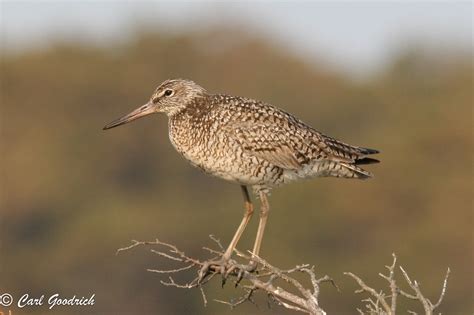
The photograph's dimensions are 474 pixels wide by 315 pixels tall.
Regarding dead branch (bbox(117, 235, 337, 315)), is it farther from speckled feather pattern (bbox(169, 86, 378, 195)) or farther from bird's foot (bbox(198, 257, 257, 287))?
speckled feather pattern (bbox(169, 86, 378, 195))

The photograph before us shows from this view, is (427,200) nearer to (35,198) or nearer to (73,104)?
(35,198)

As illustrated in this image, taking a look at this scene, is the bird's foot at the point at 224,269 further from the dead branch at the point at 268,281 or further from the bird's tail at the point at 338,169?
the bird's tail at the point at 338,169

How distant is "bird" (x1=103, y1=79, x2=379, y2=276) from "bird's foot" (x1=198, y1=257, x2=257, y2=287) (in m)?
0.62

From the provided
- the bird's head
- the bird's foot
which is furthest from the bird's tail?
the bird's foot

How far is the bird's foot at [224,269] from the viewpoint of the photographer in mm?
10797

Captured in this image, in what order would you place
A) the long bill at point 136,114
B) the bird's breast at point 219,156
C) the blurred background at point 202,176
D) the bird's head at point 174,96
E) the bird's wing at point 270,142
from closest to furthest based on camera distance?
the bird's breast at point 219,156, the bird's wing at point 270,142, the bird's head at point 174,96, the long bill at point 136,114, the blurred background at point 202,176

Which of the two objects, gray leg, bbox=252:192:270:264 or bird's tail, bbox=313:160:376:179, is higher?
bird's tail, bbox=313:160:376:179

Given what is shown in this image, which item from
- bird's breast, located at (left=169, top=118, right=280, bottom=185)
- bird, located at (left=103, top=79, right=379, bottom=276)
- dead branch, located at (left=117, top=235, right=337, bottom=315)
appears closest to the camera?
dead branch, located at (left=117, top=235, right=337, bottom=315)

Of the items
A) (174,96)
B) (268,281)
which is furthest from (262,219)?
(268,281)

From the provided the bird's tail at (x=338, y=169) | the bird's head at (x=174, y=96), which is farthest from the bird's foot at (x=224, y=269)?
the bird's head at (x=174, y=96)

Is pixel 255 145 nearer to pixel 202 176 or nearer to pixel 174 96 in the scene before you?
pixel 174 96

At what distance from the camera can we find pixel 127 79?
231 ft

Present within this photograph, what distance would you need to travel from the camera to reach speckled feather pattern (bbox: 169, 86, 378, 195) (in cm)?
1208

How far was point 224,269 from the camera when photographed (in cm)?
1098
